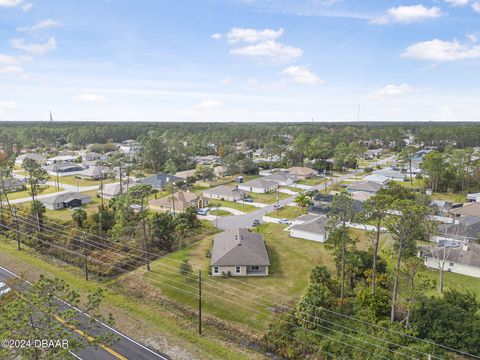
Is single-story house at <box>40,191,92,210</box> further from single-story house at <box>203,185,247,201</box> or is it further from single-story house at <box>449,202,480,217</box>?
single-story house at <box>449,202,480,217</box>

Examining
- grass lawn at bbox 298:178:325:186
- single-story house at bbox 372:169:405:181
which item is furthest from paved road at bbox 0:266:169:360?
single-story house at bbox 372:169:405:181

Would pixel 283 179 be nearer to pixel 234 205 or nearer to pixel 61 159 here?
Answer: pixel 234 205

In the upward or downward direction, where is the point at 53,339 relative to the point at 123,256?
upward

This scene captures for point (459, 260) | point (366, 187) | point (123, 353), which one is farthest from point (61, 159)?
point (459, 260)

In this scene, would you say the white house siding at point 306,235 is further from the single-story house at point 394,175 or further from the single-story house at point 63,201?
the single-story house at point 394,175

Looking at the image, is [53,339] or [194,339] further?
[194,339]

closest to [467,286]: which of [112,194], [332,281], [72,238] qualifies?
[332,281]

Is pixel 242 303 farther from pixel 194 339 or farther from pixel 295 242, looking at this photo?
pixel 295 242
